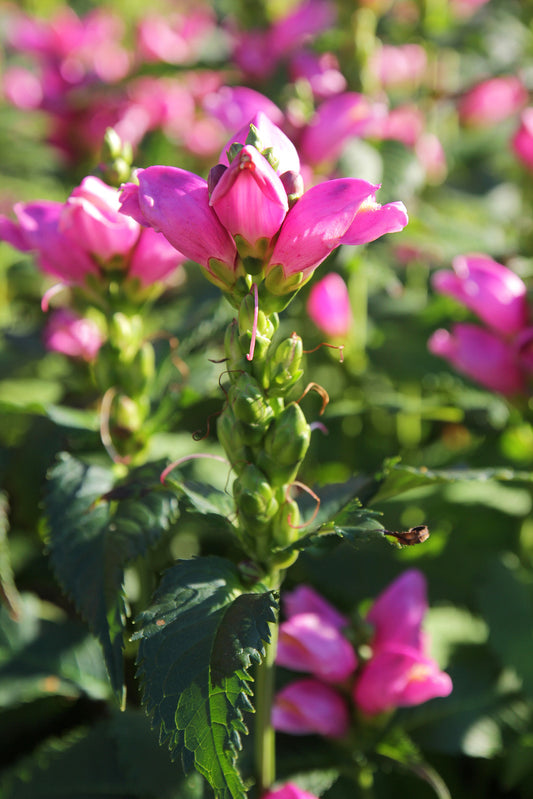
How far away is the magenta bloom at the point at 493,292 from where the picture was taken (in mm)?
1082

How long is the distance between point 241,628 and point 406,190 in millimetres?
830

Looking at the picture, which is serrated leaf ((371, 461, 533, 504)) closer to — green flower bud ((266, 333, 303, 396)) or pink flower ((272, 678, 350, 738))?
green flower bud ((266, 333, 303, 396))

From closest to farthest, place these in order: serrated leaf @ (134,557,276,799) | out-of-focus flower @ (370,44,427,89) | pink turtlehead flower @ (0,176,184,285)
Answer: serrated leaf @ (134,557,276,799) → pink turtlehead flower @ (0,176,184,285) → out-of-focus flower @ (370,44,427,89)

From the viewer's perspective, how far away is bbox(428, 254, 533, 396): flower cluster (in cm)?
108

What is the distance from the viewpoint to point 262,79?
5.17ft

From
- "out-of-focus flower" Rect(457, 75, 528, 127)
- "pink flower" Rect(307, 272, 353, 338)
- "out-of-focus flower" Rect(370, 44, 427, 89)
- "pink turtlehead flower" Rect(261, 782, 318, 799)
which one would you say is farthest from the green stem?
"out-of-focus flower" Rect(457, 75, 528, 127)

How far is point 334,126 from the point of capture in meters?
1.22

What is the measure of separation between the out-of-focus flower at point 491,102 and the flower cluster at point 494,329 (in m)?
0.95

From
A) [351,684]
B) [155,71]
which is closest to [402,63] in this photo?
[155,71]

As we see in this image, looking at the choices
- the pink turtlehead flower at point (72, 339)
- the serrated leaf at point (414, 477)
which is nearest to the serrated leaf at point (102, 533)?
the serrated leaf at point (414, 477)

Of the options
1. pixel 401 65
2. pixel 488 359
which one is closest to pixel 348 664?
pixel 488 359

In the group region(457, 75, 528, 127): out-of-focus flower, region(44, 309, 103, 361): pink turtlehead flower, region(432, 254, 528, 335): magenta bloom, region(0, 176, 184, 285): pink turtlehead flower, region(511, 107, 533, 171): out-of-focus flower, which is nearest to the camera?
region(0, 176, 184, 285): pink turtlehead flower

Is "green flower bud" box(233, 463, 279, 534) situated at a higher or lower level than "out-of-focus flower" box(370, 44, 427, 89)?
higher

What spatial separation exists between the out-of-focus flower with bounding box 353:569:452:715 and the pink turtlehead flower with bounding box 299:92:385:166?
678 mm
